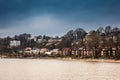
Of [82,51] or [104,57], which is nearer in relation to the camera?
[104,57]

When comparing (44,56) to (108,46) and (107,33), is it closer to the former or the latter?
(107,33)

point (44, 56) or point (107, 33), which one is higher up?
point (107, 33)

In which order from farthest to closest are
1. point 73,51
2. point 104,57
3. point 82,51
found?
point 73,51
point 82,51
point 104,57

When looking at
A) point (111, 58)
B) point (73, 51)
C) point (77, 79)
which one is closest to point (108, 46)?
point (111, 58)

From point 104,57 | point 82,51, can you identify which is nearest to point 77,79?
point 104,57

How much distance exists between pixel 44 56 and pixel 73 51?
19.8m

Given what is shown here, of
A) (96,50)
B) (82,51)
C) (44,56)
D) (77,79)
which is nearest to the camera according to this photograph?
(77,79)

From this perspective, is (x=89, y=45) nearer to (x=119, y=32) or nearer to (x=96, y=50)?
(x=96, y=50)

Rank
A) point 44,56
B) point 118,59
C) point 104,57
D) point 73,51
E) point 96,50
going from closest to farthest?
point 118,59
point 104,57
point 96,50
point 73,51
point 44,56

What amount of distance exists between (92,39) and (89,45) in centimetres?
381

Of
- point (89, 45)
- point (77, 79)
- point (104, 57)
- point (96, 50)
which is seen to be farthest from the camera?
point (89, 45)

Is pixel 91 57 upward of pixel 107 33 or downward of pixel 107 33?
downward

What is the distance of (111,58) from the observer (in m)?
124

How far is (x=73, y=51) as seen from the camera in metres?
174
